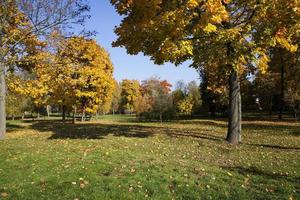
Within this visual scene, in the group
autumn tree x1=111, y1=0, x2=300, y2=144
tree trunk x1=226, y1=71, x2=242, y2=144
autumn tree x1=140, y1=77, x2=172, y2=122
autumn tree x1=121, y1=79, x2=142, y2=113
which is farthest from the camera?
autumn tree x1=121, y1=79, x2=142, y2=113

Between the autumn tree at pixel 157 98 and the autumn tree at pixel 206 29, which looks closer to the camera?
the autumn tree at pixel 206 29

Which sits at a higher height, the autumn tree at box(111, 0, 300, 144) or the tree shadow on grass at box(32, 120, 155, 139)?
the autumn tree at box(111, 0, 300, 144)

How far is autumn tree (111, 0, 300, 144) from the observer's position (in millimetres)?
15009

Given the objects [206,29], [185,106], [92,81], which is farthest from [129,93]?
[206,29]

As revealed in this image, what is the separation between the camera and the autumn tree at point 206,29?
1501 cm

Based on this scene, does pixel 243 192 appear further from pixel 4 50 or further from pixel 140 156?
pixel 4 50

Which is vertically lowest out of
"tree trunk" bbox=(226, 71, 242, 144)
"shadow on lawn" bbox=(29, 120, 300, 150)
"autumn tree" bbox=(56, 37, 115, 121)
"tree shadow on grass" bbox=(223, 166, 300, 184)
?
"tree shadow on grass" bbox=(223, 166, 300, 184)

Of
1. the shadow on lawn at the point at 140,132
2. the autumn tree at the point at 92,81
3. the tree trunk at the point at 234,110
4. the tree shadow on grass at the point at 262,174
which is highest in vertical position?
the autumn tree at the point at 92,81

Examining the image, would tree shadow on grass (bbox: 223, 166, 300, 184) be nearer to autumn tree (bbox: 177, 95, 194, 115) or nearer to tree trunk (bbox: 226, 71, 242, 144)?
tree trunk (bbox: 226, 71, 242, 144)

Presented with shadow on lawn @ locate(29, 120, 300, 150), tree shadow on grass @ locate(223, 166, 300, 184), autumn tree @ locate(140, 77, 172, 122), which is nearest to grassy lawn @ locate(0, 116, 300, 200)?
tree shadow on grass @ locate(223, 166, 300, 184)

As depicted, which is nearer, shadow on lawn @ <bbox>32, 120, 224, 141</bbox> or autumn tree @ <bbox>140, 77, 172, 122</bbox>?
shadow on lawn @ <bbox>32, 120, 224, 141</bbox>

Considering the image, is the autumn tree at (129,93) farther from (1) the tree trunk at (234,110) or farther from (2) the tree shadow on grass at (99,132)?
(1) the tree trunk at (234,110)

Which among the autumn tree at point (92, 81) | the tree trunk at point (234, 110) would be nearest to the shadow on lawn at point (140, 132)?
the tree trunk at point (234, 110)

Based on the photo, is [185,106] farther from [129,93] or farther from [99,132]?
[99,132]
